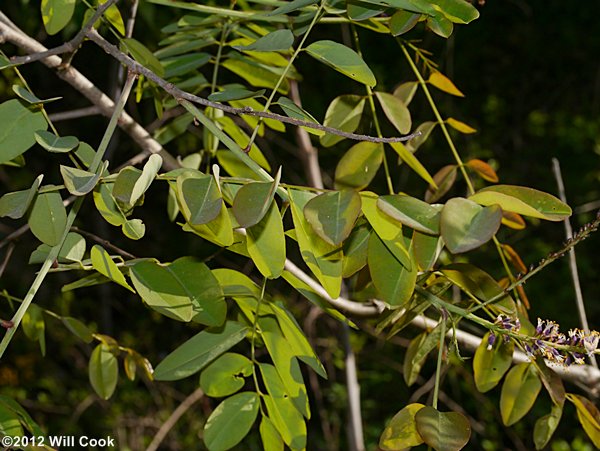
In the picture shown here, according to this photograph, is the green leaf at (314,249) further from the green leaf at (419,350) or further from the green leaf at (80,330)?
the green leaf at (80,330)

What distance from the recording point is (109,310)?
8.47ft

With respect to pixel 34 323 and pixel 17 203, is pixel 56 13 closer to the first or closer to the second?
pixel 17 203

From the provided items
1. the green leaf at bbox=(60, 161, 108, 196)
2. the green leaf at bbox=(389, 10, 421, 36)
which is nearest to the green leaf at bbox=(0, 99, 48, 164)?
the green leaf at bbox=(60, 161, 108, 196)

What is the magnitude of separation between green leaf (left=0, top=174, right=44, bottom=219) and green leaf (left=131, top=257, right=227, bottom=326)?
104 millimetres

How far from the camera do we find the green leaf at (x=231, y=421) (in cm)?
68

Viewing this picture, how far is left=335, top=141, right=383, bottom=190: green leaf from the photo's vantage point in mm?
784

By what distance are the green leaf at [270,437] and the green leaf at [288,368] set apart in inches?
1.2

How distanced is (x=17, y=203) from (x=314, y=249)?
0.22 metres

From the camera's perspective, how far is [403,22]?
2.19 ft

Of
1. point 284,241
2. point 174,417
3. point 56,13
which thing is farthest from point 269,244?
point 174,417

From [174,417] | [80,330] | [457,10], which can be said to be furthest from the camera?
[174,417]

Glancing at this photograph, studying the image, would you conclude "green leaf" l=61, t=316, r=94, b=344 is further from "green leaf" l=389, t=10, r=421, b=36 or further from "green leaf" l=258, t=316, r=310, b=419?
"green leaf" l=389, t=10, r=421, b=36

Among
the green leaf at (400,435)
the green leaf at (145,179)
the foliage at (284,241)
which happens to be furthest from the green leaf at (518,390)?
the green leaf at (145,179)

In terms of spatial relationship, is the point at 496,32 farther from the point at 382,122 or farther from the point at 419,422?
the point at 419,422
